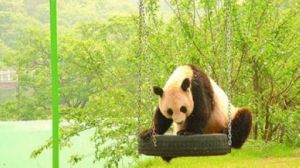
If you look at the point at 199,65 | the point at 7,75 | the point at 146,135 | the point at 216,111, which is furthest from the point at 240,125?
the point at 7,75

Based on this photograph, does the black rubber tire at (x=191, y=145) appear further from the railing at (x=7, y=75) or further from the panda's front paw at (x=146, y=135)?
the railing at (x=7, y=75)

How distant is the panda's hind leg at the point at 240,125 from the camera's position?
11.6ft

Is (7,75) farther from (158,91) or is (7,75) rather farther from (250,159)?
(158,91)

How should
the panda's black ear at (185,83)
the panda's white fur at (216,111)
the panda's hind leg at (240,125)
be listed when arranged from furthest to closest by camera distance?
the panda's hind leg at (240,125), the panda's white fur at (216,111), the panda's black ear at (185,83)

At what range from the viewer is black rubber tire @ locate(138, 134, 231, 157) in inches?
116

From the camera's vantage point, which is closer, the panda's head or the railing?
the panda's head

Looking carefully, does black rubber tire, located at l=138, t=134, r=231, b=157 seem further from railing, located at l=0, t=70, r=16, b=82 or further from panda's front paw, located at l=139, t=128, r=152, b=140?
railing, located at l=0, t=70, r=16, b=82

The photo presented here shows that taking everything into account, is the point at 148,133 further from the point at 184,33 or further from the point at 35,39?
the point at 35,39

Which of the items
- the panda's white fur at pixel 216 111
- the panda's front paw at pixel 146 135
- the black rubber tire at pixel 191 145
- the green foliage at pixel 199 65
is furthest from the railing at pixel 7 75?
the black rubber tire at pixel 191 145

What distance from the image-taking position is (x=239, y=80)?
7.96 meters

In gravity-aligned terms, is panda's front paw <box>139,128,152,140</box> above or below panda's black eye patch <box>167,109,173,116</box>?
below

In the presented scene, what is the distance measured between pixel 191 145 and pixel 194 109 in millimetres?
368

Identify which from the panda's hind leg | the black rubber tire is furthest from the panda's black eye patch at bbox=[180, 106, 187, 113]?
the panda's hind leg

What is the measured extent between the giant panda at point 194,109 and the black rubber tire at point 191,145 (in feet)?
0.54
